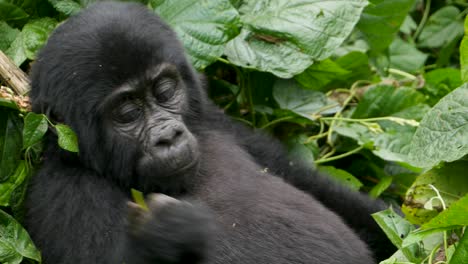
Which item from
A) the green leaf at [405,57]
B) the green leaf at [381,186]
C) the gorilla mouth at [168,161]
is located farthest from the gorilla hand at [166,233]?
the green leaf at [405,57]

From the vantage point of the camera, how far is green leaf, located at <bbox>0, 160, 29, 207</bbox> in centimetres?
389

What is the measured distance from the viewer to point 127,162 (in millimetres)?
3793

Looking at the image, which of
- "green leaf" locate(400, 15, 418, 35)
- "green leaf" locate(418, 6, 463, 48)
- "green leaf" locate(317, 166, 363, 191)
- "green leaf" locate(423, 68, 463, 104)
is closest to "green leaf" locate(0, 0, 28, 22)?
"green leaf" locate(317, 166, 363, 191)

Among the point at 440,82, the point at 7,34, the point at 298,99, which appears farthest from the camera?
the point at 440,82

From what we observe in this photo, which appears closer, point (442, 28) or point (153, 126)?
point (153, 126)

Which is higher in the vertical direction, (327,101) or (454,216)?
(454,216)

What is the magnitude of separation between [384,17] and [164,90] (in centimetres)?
222

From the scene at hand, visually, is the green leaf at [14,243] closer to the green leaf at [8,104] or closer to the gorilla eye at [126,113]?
the green leaf at [8,104]

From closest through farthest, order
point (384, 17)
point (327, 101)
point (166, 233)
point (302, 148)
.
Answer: point (166, 233)
point (302, 148)
point (327, 101)
point (384, 17)

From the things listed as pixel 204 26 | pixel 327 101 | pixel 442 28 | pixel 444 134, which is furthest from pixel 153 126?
pixel 442 28

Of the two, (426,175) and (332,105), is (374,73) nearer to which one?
(332,105)

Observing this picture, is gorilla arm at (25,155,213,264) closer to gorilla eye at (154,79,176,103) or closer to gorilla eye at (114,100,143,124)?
gorilla eye at (114,100,143,124)

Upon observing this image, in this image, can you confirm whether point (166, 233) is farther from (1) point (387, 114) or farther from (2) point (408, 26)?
(2) point (408, 26)

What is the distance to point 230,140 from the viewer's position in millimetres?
4465
